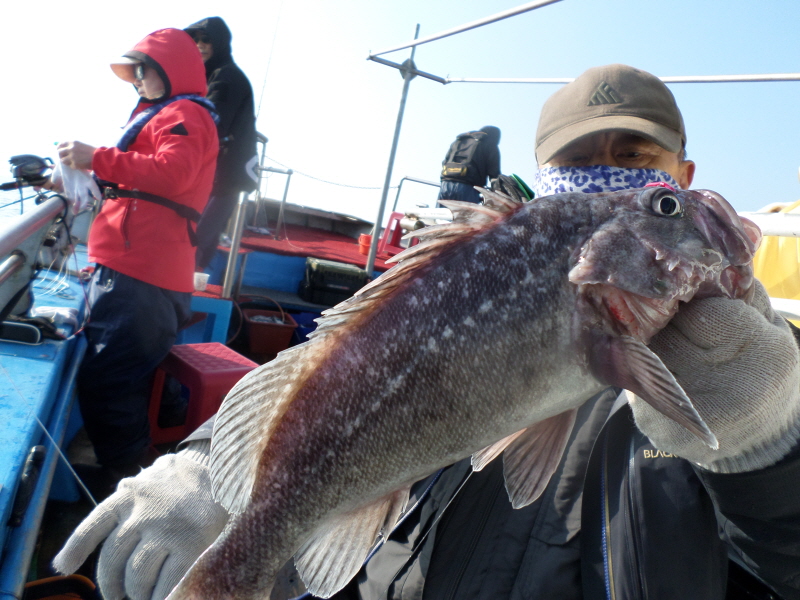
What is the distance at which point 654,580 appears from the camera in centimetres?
125

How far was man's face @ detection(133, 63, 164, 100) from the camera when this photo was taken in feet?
11.2

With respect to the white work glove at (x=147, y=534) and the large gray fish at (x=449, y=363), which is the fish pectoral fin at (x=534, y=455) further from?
the white work glove at (x=147, y=534)

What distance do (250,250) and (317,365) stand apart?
5.35 m

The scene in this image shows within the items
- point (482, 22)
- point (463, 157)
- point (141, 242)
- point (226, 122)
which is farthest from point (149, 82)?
point (463, 157)

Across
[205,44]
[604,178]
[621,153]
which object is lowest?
[604,178]

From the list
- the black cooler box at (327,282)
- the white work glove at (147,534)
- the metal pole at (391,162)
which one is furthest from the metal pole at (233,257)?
the white work glove at (147,534)

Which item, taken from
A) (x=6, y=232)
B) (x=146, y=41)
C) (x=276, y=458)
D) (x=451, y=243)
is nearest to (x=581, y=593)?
(x=276, y=458)

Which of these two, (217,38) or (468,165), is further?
(468,165)

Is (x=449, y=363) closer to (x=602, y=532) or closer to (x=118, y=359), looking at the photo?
(x=602, y=532)

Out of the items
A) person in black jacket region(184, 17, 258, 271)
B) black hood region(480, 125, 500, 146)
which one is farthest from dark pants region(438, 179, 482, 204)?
person in black jacket region(184, 17, 258, 271)

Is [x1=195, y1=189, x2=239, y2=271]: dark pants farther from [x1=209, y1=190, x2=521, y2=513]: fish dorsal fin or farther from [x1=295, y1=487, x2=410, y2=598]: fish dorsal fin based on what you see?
[x1=295, y1=487, x2=410, y2=598]: fish dorsal fin

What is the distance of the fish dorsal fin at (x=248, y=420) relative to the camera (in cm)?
125

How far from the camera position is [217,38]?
5238 millimetres

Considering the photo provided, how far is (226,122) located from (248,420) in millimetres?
4591
